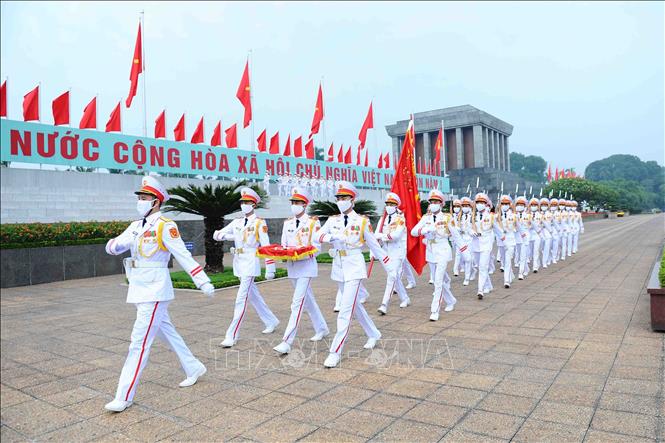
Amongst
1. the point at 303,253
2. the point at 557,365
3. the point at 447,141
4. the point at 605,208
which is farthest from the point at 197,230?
the point at 605,208

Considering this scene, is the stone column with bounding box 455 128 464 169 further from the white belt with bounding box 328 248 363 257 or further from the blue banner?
the white belt with bounding box 328 248 363 257

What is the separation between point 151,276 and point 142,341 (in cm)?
57

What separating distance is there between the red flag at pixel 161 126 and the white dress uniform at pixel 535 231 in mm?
15115

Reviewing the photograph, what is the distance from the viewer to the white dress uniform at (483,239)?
9492 mm

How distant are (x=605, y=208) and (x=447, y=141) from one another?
3086cm

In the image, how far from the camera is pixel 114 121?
63.9ft

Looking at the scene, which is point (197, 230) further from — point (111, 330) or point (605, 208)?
point (605, 208)

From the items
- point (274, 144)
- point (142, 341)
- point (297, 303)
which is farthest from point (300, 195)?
point (274, 144)

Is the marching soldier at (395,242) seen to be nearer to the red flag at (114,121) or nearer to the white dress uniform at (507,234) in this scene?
the white dress uniform at (507,234)

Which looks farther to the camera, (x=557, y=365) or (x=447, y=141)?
(x=447, y=141)

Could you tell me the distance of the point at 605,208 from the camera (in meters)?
76.9

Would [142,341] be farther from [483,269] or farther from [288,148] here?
[288,148]

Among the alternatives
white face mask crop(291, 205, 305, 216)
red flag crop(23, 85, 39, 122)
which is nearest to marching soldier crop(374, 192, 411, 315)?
white face mask crop(291, 205, 305, 216)

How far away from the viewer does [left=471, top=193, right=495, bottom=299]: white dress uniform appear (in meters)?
9.49
